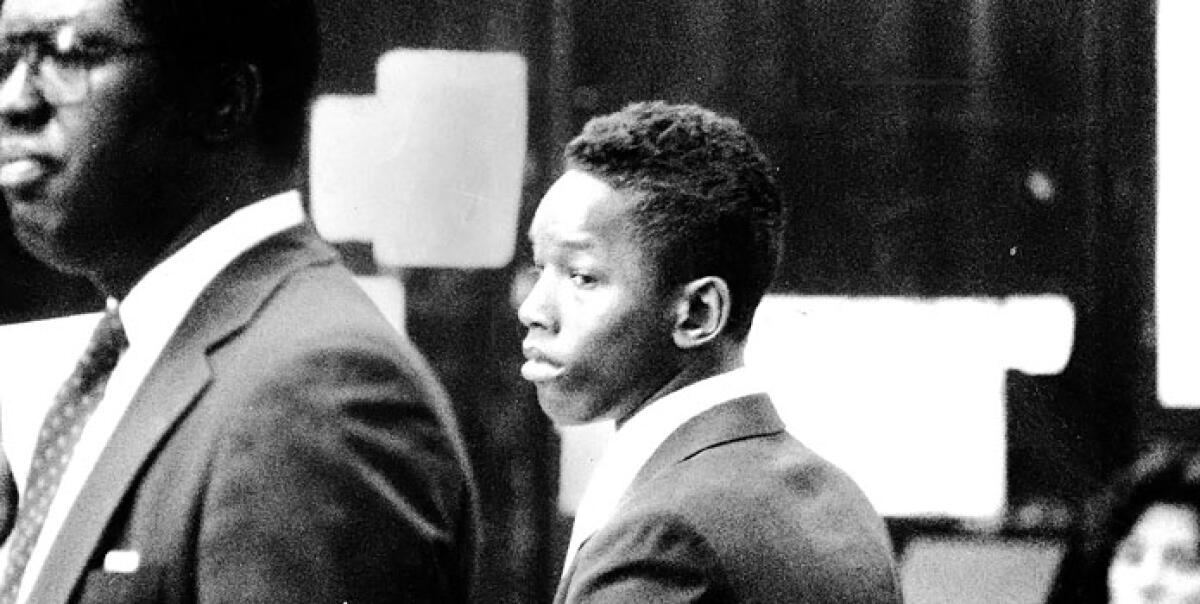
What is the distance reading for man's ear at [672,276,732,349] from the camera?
2006 millimetres

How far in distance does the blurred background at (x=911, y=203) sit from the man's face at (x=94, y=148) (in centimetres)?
68

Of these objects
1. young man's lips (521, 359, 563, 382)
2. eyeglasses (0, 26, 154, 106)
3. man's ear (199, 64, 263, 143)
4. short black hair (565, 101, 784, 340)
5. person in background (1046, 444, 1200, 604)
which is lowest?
person in background (1046, 444, 1200, 604)

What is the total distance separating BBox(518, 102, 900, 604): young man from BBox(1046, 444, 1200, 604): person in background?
86 centimetres

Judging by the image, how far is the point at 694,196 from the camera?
200cm

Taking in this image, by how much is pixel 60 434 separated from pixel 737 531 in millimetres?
923

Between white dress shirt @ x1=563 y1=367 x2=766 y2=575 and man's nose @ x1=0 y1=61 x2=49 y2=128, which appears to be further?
man's nose @ x1=0 y1=61 x2=49 y2=128

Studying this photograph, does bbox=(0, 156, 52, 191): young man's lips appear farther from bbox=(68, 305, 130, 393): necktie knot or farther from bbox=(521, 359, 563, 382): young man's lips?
bbox=(521, 359, 563, 382): young man's lips

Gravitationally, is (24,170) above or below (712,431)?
above

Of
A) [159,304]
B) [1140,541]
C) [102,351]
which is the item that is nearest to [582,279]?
[159,304]

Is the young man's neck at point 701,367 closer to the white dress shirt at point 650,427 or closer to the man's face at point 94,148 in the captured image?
the white dress shirt at point 650,427

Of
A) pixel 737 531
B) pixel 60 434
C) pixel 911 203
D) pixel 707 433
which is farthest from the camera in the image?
pixel 911 203

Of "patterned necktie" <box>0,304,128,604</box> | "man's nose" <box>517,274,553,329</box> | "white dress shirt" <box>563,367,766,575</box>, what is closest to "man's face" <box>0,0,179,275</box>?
"patterned necktie" <box>0,304,128,604</box>

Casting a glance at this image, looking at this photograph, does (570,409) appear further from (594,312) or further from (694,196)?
(694,196)

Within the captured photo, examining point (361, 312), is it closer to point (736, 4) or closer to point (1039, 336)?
point (736, 4)
